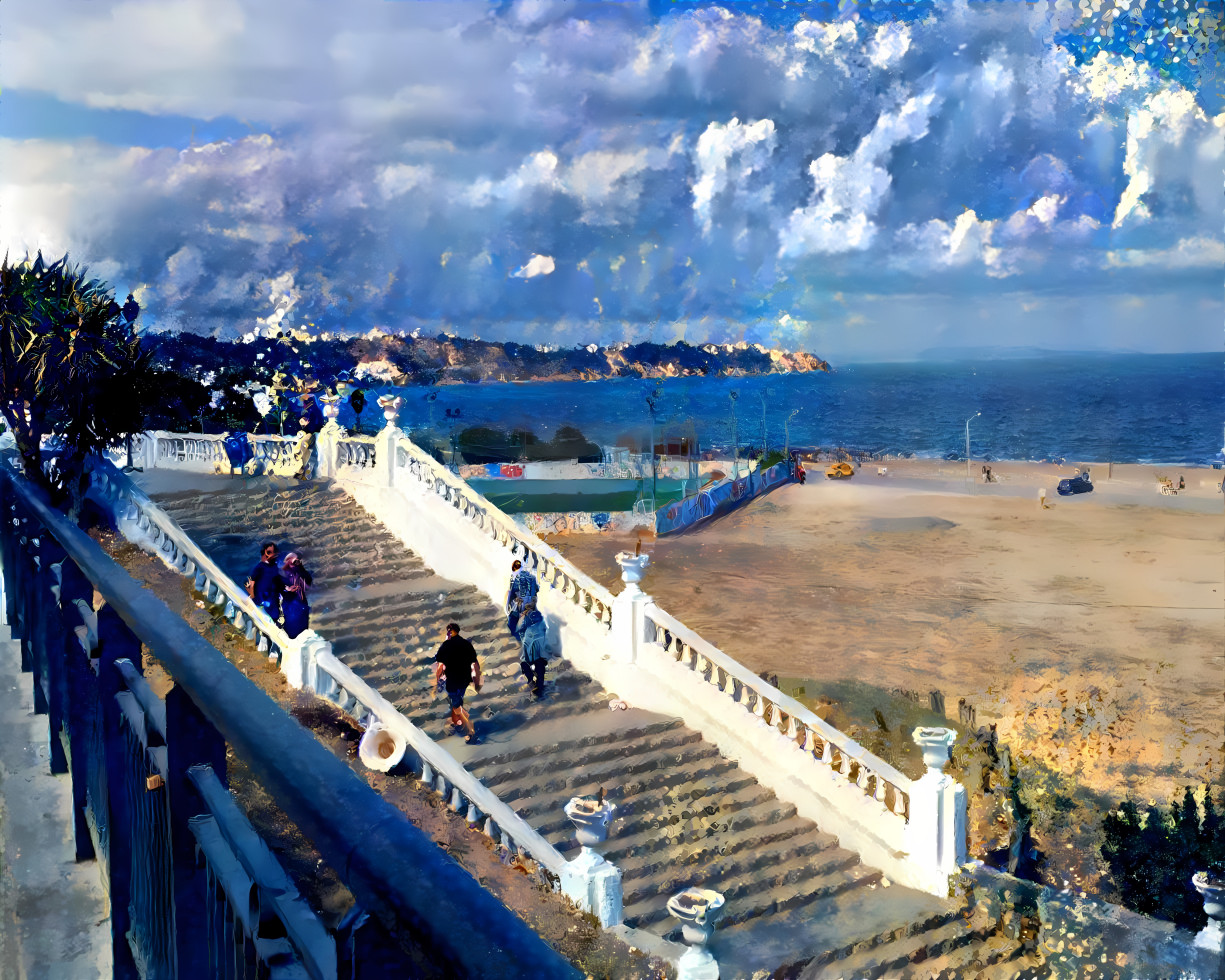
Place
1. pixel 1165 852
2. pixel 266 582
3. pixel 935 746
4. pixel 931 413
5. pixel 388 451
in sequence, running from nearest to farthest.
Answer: pixel 935 746
pixel 266 582
pixel 1165 852
pixel 388 451
pixel 931 413

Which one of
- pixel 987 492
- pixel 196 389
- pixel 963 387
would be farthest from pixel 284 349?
pixel 963 387

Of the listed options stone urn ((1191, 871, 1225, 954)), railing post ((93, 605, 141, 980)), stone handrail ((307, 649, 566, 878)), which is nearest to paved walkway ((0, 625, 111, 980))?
railing post ((93, 605, 141, 980))

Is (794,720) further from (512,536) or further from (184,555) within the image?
(184,555)

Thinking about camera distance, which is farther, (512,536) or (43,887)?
(512,536)

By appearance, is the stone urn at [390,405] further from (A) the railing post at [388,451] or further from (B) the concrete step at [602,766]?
(B) the concrete step at [602,766]

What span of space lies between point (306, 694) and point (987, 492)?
28.2 m

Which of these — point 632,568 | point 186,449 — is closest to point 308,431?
point 186,449

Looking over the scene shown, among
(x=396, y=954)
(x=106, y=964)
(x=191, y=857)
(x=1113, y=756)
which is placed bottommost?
(x=1113, y=756)

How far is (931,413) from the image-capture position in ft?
211

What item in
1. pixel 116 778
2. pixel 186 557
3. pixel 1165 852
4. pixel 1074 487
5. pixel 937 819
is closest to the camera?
pixel 116 778

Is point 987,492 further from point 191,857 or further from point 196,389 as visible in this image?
point 191,857

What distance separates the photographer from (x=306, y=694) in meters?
8.08

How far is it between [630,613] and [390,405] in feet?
14.4

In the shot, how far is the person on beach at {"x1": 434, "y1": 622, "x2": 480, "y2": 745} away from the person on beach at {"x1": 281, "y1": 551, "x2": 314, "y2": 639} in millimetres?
1287
